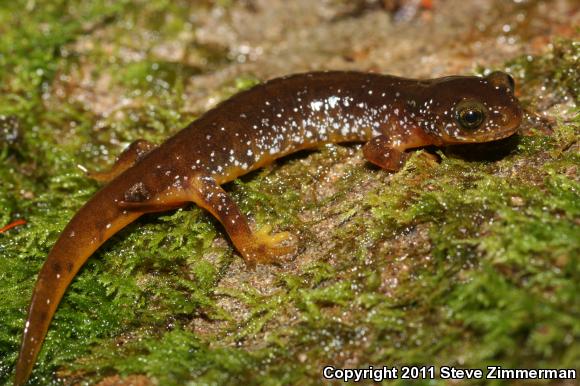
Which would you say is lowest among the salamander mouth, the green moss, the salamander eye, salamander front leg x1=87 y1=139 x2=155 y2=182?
the green moss

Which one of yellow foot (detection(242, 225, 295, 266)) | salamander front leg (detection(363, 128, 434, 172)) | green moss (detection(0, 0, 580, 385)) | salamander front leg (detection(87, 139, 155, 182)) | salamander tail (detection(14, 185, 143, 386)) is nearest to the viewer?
green moss (detection(0, 0, 580, 385))

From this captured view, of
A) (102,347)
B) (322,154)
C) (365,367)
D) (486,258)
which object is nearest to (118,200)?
(102,347)

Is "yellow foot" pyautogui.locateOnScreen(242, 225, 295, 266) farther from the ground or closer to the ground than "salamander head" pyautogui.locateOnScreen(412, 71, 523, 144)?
closer to the ground

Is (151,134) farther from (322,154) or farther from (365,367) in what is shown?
(365,367)

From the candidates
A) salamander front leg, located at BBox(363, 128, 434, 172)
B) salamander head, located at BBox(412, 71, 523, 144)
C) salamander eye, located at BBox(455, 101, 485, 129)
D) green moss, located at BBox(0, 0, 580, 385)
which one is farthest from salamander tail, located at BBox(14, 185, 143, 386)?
salamander eye, located at BBox(455, 101, 485, 129)

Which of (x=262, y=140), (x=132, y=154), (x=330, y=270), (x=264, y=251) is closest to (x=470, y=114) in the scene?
(x=330, y=270)

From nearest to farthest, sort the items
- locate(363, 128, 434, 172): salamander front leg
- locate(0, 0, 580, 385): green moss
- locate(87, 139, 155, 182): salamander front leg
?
1. locate(0, 0, 580, 385): green moss
2. locate(363, 128, 434, 172): salamander front leg
3. locate(87, 139, 155, 182): salamander front leg

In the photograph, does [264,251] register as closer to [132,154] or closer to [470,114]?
[132,154]

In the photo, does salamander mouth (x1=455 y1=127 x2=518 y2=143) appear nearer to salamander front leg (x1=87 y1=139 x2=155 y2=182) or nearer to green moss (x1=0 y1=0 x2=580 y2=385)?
green moss (x1=0 y1=0 x2=580 y2=385)

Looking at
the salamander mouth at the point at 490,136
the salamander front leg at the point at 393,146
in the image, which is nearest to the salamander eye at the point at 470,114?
the salamander mouth at the point at 490,136

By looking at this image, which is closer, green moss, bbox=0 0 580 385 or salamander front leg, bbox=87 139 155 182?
green moss, bbox=0 0 580 385
